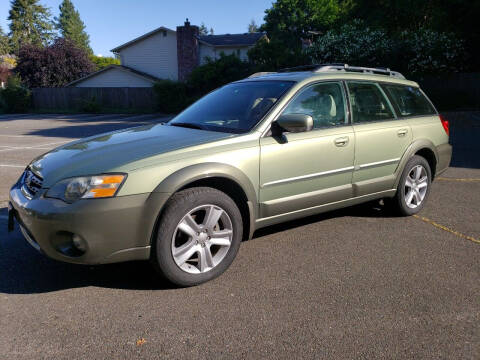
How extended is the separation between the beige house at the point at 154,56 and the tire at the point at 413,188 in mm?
33383

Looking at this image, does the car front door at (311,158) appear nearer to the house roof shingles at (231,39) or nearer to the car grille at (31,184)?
the car grille at (31,184)

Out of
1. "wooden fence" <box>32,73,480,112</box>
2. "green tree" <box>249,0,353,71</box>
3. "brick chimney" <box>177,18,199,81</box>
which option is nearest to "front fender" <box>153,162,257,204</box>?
"wooden fence" <box>32,73,480,112</box>

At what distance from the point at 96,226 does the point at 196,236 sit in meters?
0.77

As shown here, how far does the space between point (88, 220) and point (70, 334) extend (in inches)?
29.0

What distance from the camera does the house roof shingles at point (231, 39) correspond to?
40112mm

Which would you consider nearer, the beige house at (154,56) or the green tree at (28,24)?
the beige house at (154,56)

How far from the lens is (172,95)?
2844cm

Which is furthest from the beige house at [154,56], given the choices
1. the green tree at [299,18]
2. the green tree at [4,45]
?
the green tree at [4,45]

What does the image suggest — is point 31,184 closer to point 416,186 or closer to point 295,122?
point 295,122

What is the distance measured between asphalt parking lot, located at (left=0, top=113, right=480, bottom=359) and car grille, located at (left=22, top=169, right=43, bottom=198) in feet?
2.36

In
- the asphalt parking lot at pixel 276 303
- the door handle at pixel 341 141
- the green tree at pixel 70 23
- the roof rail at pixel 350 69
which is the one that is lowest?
the asphalt parking lot at pixel 276 303

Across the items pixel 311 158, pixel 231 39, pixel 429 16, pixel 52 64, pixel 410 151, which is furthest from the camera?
pixel 231 39

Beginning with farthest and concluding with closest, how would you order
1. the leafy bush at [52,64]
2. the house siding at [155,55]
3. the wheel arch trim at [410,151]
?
the leafy bush at [52,64] < the house siding at [155,55] < the wheel arch trim at [410,151]

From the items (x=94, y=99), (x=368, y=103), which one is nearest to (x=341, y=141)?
(x=368, y=103)
